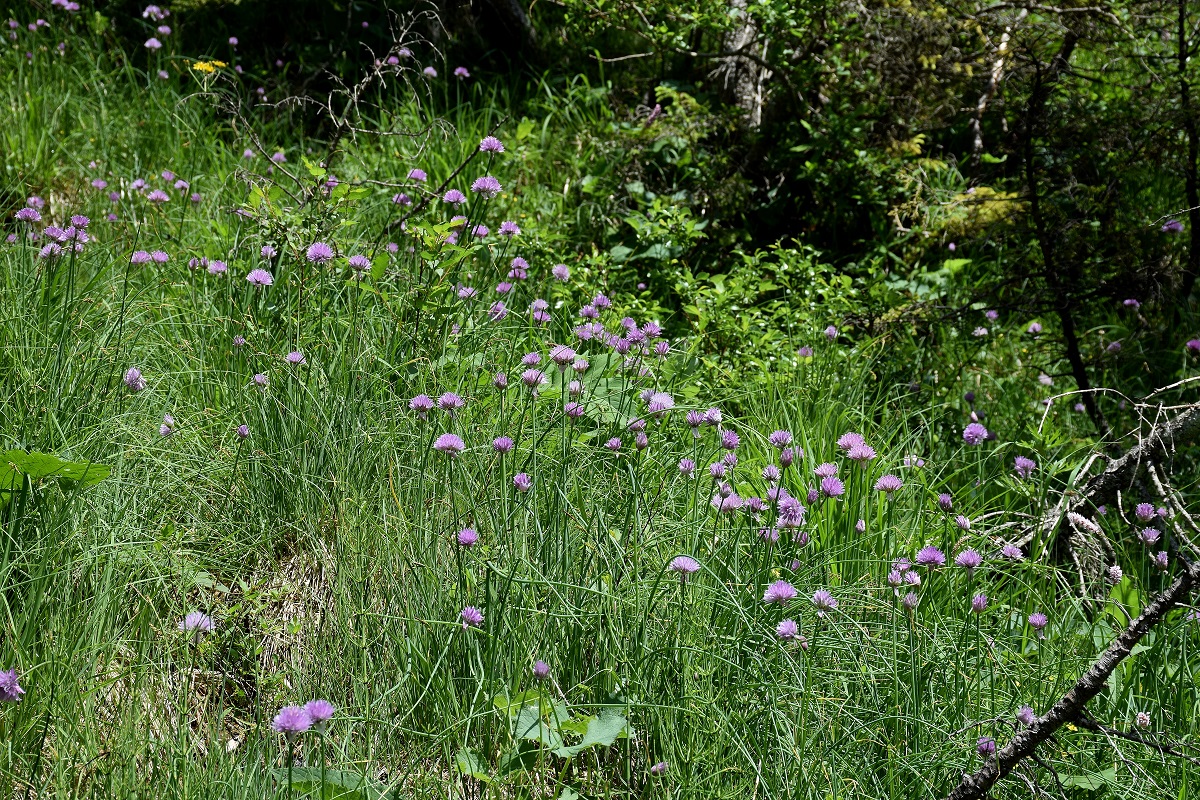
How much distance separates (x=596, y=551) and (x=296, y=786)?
800mm

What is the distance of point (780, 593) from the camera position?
6.14 feet

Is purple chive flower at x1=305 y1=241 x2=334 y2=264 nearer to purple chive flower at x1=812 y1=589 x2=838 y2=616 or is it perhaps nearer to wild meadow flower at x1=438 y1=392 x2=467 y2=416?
wild meadow flower at x1=438 y1=392 x2=467 y2=416

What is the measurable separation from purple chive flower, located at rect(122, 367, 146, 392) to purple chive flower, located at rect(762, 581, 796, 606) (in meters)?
1.63

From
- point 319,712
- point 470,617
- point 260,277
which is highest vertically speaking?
point 260,277

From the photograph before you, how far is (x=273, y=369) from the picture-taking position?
2656 mm

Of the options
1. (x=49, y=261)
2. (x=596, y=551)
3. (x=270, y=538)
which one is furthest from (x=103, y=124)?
(x=596, y=551)

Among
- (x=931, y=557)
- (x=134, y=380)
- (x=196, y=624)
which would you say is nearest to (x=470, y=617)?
(x=196, y=624)

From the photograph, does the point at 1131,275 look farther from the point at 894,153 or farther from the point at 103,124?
the point at 103,124

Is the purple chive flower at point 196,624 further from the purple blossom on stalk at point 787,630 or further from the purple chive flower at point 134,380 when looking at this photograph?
the purple blossom on stalk at point 787,630

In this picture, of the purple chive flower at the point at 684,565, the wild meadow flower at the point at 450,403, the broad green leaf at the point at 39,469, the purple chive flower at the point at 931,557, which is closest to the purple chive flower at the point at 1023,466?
the purple chive flower at the point at 931,557

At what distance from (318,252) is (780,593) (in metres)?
1.73

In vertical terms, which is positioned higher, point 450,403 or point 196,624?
point 450,403

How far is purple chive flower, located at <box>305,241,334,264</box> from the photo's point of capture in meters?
2.91

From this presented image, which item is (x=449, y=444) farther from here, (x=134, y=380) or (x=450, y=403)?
(x=134, y=380)
